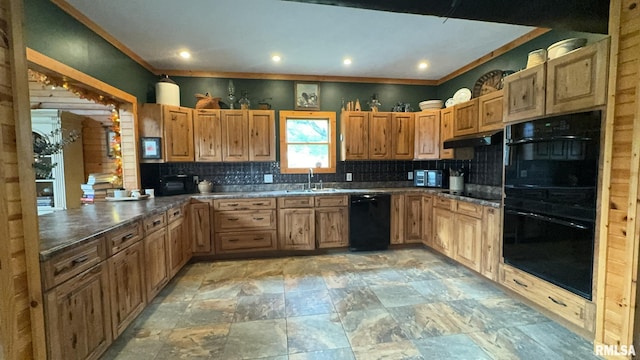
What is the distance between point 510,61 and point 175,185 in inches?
189

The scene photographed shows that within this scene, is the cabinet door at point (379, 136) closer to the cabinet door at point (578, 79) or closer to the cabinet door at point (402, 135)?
the cabinet door at point (402, 135)

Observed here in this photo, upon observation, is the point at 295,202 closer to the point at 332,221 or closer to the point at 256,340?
the point at 332,221

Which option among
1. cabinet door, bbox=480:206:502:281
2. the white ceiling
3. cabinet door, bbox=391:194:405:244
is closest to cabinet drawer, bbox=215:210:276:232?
cabinet door, bbox=391:194:405:244

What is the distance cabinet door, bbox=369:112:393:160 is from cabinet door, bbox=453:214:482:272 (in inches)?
58.8

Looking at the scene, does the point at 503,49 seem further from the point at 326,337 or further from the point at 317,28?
the point at 326,337

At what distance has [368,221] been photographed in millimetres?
3984

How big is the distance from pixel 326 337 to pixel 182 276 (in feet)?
6.78

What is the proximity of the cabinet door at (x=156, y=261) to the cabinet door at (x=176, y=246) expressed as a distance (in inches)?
4.1

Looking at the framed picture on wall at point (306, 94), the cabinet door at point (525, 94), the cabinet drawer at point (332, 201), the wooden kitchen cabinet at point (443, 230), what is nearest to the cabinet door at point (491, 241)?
the wooden kitchen cabinet at point (443, 230)

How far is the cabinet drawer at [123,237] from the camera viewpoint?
1910 millimetres

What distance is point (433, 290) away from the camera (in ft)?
9.15

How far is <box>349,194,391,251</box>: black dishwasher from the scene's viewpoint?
3967mm

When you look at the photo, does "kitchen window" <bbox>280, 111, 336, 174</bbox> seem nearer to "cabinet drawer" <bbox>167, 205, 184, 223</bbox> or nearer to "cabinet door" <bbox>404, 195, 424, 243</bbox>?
"cabinet door" <bbox>404, 195, 424, 243</bbox>

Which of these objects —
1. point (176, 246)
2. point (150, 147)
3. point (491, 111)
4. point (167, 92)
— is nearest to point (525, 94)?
point (491, 111)
